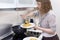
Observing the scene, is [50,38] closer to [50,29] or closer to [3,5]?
[50,29]

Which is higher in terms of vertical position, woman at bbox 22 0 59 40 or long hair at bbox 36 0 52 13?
long hair at bbox 36 0 52 13

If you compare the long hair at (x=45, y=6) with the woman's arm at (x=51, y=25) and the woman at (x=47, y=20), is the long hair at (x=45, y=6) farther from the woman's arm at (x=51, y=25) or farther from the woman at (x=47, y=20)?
the woman's arm at (x=51, y=25)

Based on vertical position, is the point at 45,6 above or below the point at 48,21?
above

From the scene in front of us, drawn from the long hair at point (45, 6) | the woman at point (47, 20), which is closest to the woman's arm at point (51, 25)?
the woman at point (47, 20)

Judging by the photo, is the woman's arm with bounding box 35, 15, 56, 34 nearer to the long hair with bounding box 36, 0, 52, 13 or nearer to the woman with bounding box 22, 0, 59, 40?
the woman with bounding box 22, 0, 59, 40

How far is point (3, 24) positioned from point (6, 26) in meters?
0.09

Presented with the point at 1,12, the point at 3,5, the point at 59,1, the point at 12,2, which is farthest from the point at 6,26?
the point at 59,1

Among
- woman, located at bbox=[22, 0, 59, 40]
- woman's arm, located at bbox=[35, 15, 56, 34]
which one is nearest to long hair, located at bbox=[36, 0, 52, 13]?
woman, located at bbox=[22, 0, 59, 40]

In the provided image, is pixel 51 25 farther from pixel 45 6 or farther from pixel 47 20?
pixel 45 6

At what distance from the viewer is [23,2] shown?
1.87 m

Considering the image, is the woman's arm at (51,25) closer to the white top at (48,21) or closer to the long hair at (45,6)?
the white top at (48,21)

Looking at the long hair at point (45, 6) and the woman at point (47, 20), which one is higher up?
the long hair at point (45, 6)

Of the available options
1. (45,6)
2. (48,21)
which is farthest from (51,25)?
(45,6)

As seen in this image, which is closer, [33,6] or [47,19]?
[47,19]
